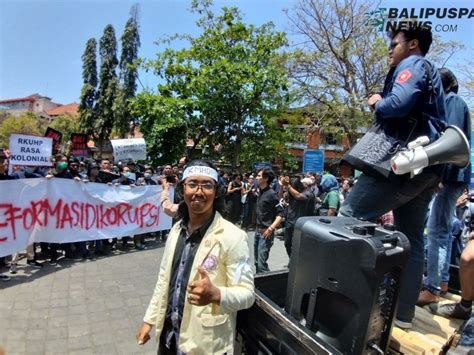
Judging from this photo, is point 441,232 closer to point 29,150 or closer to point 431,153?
point 431,153

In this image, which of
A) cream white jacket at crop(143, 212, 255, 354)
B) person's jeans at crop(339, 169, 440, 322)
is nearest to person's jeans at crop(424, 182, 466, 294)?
person's jeans at crop(339, 169, 440, 322)

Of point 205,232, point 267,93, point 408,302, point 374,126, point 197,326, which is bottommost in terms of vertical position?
point 197,326

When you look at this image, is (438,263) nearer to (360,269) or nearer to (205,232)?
(360,269)

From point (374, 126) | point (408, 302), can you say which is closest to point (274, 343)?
point (408, 302)

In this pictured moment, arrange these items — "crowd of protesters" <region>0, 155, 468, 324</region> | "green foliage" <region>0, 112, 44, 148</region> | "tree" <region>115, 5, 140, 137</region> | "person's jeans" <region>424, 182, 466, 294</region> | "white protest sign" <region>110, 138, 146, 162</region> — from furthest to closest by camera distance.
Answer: "green foliage" <region>0, 112, 44, 148</region> < "tree" <region>115, 5, 140, 137</region> < "white protest sign" <region>110, 138, 146, 162</region> < "crowd of protesters" <region>0, 155, 468, 324</region> < "person's jeans" <region>424, 182, 466, 294</region>

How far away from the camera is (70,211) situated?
6340 mm

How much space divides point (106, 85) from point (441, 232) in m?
42.8

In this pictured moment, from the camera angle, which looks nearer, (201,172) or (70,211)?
(201,172)

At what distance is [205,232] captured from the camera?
197cm

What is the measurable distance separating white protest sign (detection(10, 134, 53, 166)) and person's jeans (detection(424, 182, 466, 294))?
7.50 meters

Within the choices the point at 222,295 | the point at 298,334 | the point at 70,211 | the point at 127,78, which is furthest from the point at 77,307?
the point at 127,78

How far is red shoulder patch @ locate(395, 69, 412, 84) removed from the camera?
→ 183cm

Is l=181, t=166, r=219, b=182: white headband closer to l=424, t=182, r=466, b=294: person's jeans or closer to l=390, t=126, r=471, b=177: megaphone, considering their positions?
l=390, t=126, r=471, b=177: megaphone

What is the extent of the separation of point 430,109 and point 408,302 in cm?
110
